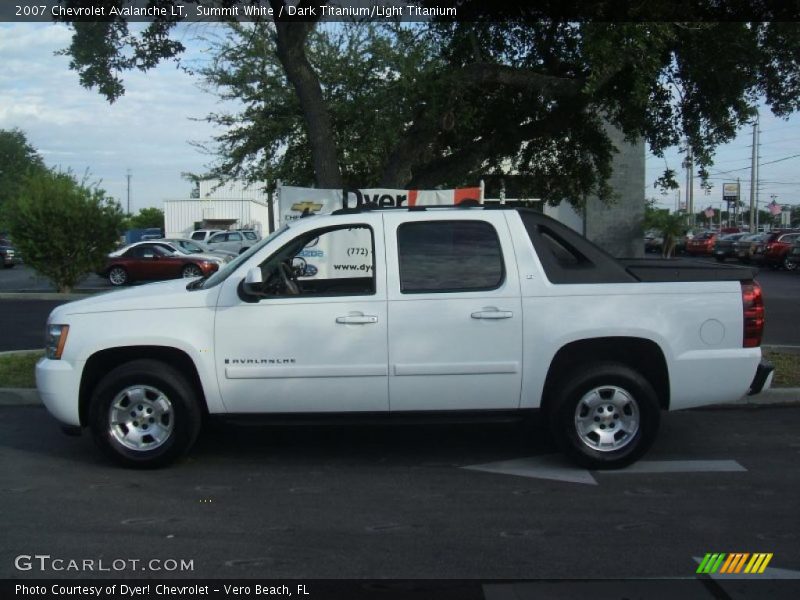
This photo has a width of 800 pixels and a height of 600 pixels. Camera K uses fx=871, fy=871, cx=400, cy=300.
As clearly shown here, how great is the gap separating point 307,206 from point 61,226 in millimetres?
11974

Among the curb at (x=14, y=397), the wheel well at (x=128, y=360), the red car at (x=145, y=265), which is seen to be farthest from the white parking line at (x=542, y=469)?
the red car at (x=145, y=265)

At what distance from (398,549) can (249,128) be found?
17.1 m

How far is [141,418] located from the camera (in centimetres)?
643

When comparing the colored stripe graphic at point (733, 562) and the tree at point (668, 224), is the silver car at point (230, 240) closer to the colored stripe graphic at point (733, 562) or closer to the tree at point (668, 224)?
the tree at point (668, 224)

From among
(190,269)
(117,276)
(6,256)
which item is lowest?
(117,276)

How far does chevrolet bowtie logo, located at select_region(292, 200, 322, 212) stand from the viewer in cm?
1097

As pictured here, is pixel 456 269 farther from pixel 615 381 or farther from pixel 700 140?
pixel 700 140

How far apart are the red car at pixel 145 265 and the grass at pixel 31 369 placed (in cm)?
1628

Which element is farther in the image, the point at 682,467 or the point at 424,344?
the point at 682,467

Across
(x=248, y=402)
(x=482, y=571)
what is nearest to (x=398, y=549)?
(x=482, y=571)

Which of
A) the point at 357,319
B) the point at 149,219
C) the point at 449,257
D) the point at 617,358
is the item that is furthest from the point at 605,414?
the point at 149,219

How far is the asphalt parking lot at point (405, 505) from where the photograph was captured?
15.7 feet

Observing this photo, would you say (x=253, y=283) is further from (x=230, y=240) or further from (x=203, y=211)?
(x=203, y=211)

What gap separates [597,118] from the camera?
1207 cm
